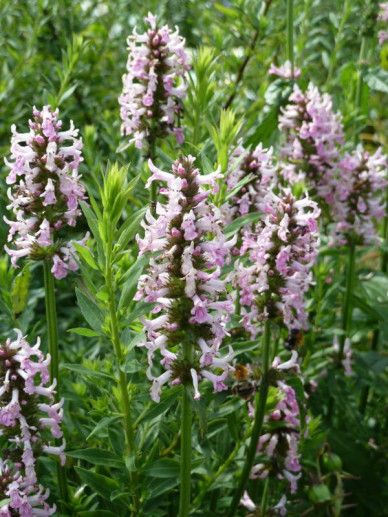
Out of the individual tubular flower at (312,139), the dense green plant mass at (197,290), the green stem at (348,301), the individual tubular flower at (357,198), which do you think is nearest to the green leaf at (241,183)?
the dense green plant mass at (197,290)

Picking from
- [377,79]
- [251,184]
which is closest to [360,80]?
[377,79]

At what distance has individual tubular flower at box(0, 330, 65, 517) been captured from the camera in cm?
200

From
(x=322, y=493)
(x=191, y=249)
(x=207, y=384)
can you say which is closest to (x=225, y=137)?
(x=191, y=249)

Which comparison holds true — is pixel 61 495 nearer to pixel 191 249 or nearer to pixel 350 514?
pixel 191 249

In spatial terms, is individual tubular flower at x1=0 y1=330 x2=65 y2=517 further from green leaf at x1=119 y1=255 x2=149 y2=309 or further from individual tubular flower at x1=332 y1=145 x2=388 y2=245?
individual tubular flower at x1=332 y1=145 x2=388 y2=245

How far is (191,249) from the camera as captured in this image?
67.8 inches

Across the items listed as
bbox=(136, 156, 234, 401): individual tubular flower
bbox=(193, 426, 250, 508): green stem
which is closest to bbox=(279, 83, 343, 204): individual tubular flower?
bbox=(193, 426, 250, 508): green stem

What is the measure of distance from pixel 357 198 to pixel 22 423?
1848mm

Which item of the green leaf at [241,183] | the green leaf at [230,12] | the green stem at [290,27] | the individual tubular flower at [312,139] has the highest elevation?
the green leaf at [230,12]

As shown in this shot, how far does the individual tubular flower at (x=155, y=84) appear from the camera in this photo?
9.22ft

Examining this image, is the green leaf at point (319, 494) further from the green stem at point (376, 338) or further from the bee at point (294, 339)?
the green stem at point (376, 338)

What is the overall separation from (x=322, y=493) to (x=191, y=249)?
1.54 metres

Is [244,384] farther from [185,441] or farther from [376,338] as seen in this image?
[376,338]

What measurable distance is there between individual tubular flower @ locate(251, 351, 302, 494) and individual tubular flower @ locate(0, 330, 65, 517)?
2.43ft
